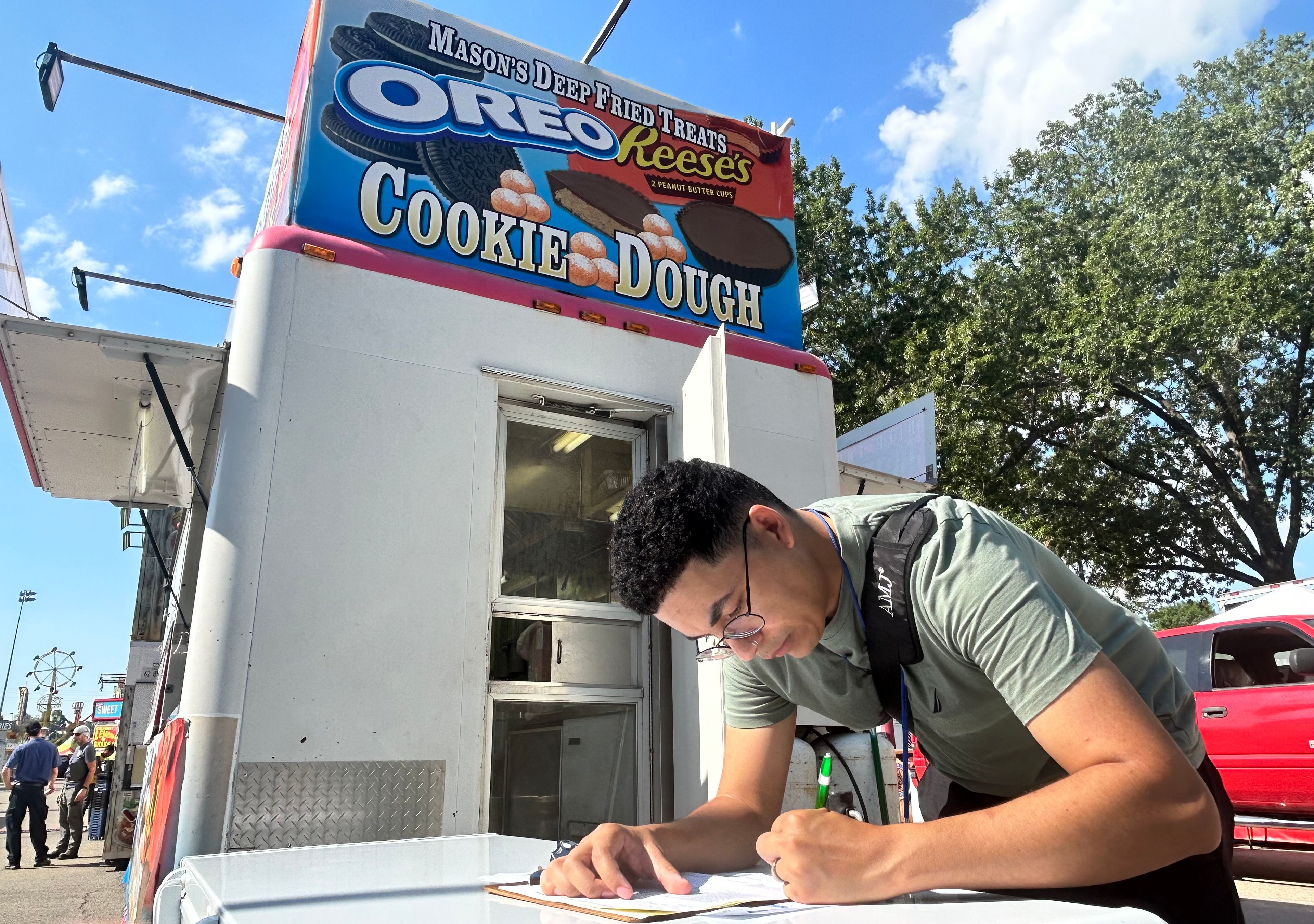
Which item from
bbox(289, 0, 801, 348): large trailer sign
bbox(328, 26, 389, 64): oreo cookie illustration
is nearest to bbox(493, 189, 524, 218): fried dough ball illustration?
bbox(289, 0, 801, 348): large trailer sign

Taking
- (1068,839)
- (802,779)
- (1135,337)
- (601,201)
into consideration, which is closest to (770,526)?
(1068,839)

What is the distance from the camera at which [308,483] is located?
3662mm

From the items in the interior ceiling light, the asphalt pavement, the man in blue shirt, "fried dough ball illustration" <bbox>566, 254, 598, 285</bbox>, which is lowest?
the asphalt pavement

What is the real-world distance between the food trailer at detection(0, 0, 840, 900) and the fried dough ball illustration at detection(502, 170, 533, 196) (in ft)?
0.11

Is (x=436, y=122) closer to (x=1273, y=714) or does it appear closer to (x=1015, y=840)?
(x=1015, y=840)

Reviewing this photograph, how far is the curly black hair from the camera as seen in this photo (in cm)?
171

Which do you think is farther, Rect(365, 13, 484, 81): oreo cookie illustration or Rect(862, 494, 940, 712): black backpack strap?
Rect(365, 13, 484, 81): oreo cookie illustration

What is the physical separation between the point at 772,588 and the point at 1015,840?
632 mm

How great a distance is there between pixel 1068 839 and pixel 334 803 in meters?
2.95

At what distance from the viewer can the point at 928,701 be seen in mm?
1765

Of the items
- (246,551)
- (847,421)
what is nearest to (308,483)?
(246,551)

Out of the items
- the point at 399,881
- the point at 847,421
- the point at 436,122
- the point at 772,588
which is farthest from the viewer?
the point at 847,421

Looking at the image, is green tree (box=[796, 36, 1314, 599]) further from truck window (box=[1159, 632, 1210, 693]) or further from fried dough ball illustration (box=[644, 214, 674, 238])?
fried dough ball illustration (box=[644, 214, 674, 238])

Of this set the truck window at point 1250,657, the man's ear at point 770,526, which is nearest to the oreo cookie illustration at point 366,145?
the man's ear at point 770,526
